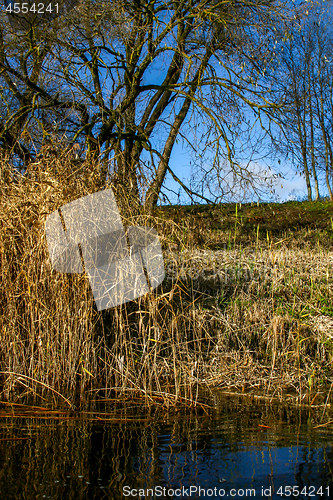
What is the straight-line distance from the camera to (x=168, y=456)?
218 centimetres

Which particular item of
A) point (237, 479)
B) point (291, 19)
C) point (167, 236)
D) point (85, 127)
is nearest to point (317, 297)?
point (167, 236)

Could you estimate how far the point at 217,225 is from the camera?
10.6m

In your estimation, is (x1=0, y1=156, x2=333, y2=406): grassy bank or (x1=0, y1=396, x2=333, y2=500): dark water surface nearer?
(x1=0, y1=396, x2=333, y2=500): dark water surface

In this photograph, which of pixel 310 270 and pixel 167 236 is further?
pixel 310 270

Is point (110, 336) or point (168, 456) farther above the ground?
point (110, 336)

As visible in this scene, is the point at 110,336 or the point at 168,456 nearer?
the point at 168,456

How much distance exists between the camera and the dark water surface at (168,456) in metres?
1.84

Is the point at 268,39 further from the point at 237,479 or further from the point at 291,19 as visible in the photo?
the point at 237,479

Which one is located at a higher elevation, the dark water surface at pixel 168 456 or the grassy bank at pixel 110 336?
the grassy bank at pixel 110 336

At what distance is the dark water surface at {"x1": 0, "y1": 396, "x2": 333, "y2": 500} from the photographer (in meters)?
1.84

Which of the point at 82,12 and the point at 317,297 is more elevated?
the point at 82,12

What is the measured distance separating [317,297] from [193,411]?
2294 millimetres

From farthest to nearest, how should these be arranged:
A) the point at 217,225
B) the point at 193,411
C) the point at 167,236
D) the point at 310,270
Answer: the point at 217,225 → the point at 310,270 → the point at 167,236 → the point at 193,411

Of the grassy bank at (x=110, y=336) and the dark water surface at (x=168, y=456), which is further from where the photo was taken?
the grassy bank at (x=110, y=336)
